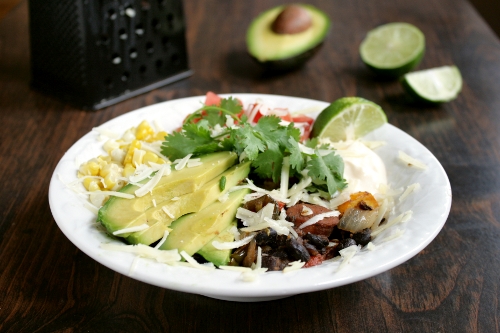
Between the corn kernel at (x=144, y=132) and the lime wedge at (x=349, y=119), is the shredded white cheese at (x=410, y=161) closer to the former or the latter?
the lime wedge at (x=349, y=119)

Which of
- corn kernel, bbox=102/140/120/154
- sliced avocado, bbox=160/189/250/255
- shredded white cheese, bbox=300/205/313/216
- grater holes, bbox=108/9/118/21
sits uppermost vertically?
sliced avocado, bbox=160/189/250/255

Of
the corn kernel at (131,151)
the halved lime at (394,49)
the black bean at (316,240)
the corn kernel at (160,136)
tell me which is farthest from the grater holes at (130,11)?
the black bean at (316,240)

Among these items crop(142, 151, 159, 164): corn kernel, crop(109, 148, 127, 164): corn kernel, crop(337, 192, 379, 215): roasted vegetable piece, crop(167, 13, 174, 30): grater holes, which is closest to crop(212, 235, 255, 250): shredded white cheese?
crop(337, 192, 379, 215): roasted vegetable piece

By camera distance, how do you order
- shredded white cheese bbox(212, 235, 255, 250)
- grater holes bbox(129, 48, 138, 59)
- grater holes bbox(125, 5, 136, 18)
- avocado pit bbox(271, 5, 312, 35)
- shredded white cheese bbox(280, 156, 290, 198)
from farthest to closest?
avocado pit bbox(271, 5, 312, 35)
grater holes bbox(129, 48, 138, 59)
grater holes bbox(125, 5, 136, 18)
shredded white cheese bbox(280, 156, 290, 198)
shredded white cheese bbox(212, 235, 255, 250)

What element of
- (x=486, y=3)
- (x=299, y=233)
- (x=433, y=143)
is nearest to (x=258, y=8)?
(x=433, y=143)

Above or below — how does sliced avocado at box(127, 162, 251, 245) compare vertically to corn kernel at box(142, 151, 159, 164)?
above

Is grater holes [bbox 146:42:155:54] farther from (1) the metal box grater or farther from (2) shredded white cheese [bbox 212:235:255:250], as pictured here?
(2) shredded white cheese [bbox 212:235:255:250]

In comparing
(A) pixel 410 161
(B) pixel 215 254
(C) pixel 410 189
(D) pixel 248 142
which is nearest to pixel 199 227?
(B) pixel 215 254

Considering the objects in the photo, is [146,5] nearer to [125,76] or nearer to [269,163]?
[125,76]

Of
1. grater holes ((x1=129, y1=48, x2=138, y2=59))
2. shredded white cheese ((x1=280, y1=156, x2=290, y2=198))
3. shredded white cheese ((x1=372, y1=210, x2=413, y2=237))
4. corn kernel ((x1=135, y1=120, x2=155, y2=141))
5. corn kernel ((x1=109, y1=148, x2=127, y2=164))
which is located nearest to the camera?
shredded white cheese ((x1=372, y1=210, x2=413, y2=237))
